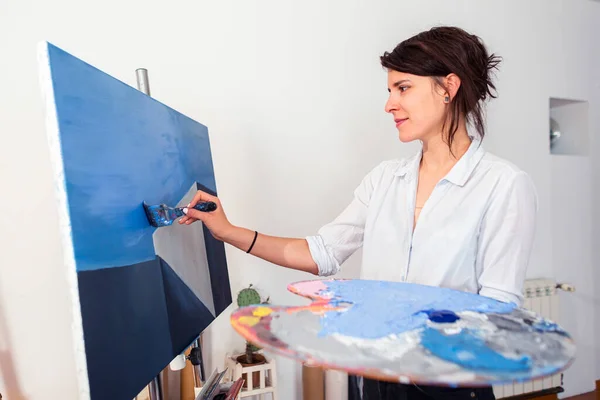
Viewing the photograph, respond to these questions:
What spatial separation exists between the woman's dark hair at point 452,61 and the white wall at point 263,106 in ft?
2.57

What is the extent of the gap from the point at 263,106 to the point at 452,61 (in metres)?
0.89

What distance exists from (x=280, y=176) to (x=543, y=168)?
1542 millimetres

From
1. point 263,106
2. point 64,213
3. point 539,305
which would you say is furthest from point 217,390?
point 539,305

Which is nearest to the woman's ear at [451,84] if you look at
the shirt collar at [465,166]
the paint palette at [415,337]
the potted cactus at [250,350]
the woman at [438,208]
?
the woman at [438,208]

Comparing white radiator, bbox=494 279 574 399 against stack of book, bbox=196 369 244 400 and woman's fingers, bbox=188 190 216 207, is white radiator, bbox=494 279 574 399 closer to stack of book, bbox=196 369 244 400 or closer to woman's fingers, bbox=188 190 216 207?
stack of book, bbox=196 369 244 400

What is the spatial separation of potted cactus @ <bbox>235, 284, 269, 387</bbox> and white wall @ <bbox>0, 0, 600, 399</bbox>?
0.13 m

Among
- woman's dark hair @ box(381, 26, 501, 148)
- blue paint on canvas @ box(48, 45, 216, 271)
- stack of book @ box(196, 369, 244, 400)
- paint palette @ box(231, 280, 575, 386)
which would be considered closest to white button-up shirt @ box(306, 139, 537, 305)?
woman's dark hair @ box(381, 26, 501, 148)

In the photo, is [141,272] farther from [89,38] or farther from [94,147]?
[89,38]

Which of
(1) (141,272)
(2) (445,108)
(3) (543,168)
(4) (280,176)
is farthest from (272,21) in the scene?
(3) (543,168)

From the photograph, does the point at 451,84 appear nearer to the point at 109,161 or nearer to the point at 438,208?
the point at 438,208

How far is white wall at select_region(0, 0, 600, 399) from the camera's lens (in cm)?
138

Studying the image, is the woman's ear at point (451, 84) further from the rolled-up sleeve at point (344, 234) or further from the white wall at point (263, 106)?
the white wall at point (263, 106)

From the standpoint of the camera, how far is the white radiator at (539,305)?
215 cm

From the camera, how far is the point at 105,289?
63cm
